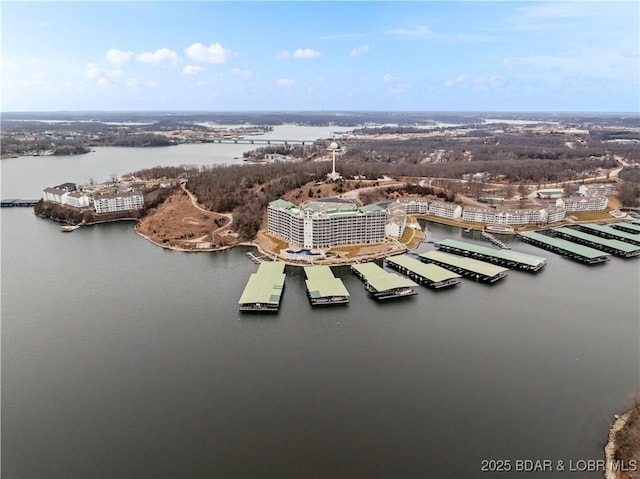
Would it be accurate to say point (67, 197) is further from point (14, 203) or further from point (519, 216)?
point (519, 216)

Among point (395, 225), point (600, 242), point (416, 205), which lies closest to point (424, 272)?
point (395, 225)

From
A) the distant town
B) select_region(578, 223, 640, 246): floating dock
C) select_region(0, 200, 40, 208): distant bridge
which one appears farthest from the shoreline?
select_region(0, 200, 40, 208): distant bridge

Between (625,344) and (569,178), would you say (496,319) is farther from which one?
(569,178)

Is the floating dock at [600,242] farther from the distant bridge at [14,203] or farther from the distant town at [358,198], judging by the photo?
the distant bridge at [14,203]

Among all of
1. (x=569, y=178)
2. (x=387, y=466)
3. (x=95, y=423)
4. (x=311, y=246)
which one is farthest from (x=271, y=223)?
(x=569, y=178)

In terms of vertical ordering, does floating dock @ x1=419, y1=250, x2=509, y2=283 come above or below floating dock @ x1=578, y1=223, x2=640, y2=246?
below

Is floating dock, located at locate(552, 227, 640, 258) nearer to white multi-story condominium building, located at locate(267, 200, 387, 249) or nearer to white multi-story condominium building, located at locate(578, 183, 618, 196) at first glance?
white multi-story condominium building, located at locate(578, 183, 618, 196)
